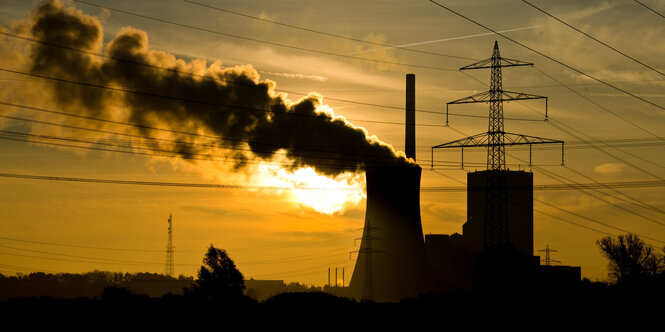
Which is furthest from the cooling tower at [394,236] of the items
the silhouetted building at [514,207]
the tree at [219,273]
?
the silhouetted building at [514,207]

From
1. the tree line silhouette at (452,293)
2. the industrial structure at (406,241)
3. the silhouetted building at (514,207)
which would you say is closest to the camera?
the tree line silhouette at (452,293)

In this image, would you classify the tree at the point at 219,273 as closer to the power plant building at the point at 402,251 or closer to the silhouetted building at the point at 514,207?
the power plant building at the point at 402,251

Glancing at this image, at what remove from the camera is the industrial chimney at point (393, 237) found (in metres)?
54.1

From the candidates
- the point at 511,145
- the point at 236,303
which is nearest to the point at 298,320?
the point at 236,303

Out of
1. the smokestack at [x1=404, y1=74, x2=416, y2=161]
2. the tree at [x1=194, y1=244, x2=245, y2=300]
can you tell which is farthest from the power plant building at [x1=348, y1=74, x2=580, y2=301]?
the tree at [x1=194, y1=244, x2=245, y2=300]

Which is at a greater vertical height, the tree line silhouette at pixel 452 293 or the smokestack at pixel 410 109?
the smokestack at pixel 410 109

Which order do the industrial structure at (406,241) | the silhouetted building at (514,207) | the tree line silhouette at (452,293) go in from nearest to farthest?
the tree line silhouette at (452,293), the industrial structure at (406,241), the silhouetted building at (514,207)

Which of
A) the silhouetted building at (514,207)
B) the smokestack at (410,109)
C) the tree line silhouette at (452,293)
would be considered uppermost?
the smokestack at (410,109)

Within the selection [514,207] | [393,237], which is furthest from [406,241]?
[514,207]

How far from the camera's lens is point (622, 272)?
6638 cm

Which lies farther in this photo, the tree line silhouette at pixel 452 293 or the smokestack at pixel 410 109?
the smokestack at pixel 410 109

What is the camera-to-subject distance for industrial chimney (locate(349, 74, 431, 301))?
54062 millimetres

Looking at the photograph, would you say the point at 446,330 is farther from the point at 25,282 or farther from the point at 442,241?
the point at 25,282

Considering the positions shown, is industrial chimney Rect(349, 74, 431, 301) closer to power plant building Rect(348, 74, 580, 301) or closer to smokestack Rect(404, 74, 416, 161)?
power plant building Rect(348, 74, 580, 301)
